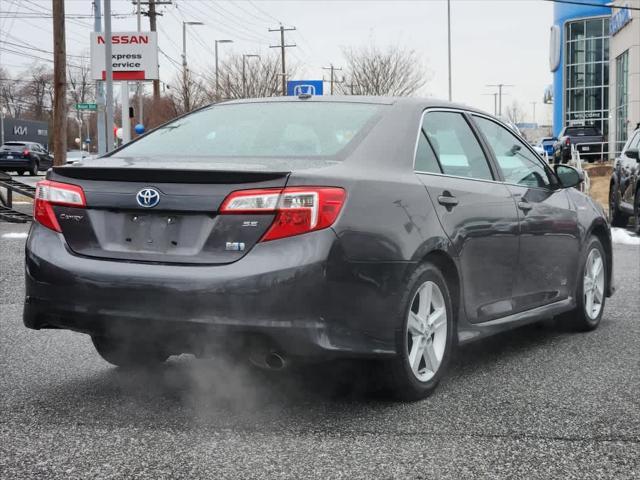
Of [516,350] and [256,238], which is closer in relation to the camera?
[256,238]

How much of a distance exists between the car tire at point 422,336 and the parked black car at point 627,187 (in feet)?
34.4

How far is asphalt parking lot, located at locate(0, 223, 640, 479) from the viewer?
3.79 metres

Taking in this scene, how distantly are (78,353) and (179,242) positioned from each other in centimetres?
211

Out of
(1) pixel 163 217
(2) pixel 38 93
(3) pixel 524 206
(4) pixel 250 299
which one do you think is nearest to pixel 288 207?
(4) pixel 250 299

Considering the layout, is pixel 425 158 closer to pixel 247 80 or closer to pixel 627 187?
pixel 627 187

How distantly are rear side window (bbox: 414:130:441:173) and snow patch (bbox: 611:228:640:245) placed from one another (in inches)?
385

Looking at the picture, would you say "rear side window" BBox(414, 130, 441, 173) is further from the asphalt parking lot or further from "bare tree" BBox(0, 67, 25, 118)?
"bare tree" BBox(0, 67, 25, 118)

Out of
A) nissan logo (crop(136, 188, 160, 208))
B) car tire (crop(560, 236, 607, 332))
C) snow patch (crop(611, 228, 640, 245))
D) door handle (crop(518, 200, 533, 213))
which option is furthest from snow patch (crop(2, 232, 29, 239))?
nissan logo (crop(136, 188, 160, 208))

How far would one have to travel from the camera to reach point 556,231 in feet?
20.7

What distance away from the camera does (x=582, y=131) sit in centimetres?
4422

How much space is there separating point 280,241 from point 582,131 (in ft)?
138

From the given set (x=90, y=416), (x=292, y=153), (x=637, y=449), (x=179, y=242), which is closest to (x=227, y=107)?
(x=292, y=153)

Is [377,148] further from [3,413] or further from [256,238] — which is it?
[3,413]

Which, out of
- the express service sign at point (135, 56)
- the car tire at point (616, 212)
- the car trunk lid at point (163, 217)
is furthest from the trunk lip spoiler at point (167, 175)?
the express service sign at point (135, 56)
